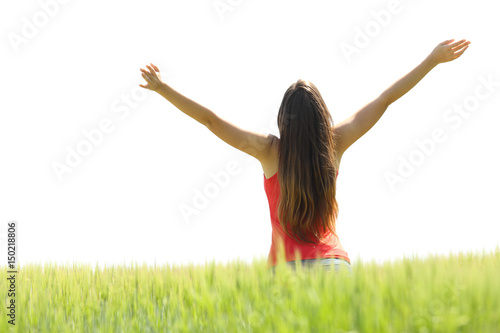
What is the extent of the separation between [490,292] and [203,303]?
4.67 ft

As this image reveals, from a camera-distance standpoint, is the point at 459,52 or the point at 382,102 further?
the point at 459,52

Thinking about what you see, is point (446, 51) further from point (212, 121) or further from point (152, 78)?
point (152, 78)

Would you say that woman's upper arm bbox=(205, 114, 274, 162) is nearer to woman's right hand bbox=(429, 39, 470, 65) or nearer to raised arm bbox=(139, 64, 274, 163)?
raised arm bbox=(139, 64, 274, 163)

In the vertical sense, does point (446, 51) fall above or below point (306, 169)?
above

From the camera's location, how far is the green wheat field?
2170 millimetres

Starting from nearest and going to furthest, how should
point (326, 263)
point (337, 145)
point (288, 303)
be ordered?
point (288, 303)
point (326, 263)
point (337, 145)

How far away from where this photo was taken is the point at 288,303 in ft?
7.95

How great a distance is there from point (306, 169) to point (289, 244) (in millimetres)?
534

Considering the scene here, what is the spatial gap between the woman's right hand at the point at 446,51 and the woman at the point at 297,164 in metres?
1.17

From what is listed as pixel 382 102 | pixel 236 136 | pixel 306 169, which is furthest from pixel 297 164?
pixel 382 102

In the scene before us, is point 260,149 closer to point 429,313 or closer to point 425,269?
point 425,269

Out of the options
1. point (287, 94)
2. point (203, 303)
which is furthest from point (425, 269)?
point (287, 94)

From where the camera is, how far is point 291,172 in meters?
3.44

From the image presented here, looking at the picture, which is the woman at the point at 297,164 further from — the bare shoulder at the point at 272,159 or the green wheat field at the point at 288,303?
the green wheat field at the point at 288,303
